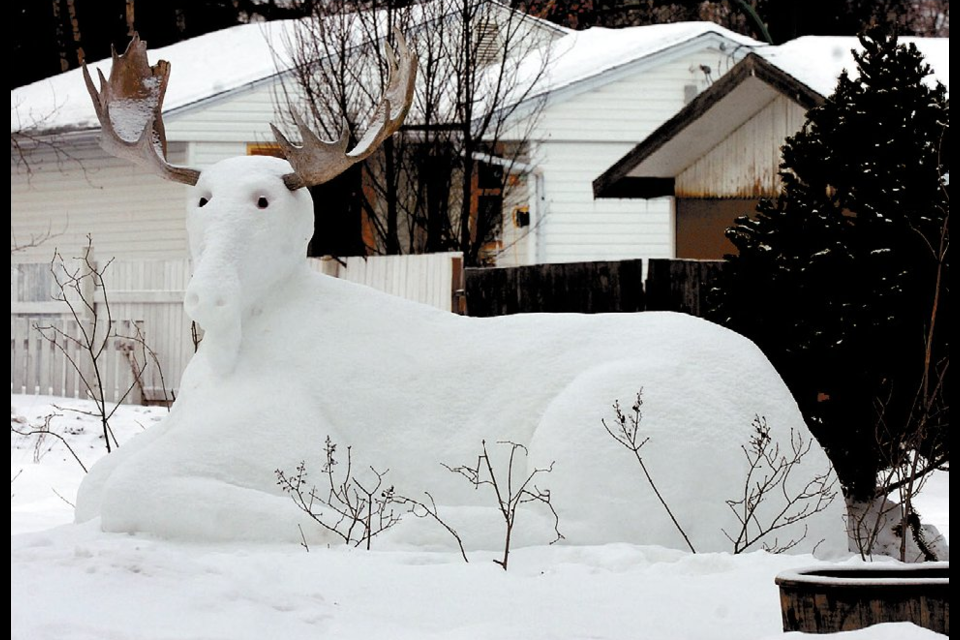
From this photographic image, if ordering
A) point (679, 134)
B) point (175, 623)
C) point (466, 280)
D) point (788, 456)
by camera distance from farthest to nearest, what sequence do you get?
point (679, 134)
point (466, 280)
point (788, 456)
point (175, 623)

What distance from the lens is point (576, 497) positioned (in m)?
5.95

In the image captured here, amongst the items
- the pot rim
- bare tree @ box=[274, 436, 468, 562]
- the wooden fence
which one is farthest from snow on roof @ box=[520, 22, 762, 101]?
the pot rim

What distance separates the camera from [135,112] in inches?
278

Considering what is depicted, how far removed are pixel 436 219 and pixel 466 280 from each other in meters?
4.93

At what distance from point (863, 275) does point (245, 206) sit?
3.51m

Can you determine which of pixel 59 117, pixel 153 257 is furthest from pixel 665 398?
pixel 59 117

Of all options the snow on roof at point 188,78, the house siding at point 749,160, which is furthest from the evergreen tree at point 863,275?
the snow on roof at point 188,78

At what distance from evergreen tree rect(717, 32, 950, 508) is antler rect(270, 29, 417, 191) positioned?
2.43m

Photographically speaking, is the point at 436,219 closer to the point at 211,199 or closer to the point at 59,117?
the point at 59,117

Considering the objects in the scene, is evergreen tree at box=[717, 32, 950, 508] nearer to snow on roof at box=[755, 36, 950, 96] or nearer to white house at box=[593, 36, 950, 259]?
white house at box=[593, 36, 950, 259]

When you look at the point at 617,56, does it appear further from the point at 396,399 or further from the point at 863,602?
the point at 863,602

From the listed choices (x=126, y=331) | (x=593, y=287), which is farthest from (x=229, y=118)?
(x=593, y=287)

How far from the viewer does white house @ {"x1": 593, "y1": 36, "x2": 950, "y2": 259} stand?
42.1 ft

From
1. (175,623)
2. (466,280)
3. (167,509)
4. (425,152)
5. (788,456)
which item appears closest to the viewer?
(175,623)
